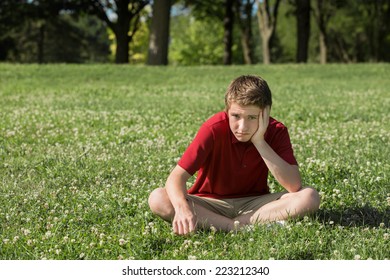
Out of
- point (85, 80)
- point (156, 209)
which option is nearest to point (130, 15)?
point (85, 80)

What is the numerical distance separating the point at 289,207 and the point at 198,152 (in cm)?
101

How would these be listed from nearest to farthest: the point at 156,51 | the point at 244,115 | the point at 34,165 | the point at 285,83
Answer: the point at 244,115, the point at 34,165, the point at 285,83, the point at 156,51

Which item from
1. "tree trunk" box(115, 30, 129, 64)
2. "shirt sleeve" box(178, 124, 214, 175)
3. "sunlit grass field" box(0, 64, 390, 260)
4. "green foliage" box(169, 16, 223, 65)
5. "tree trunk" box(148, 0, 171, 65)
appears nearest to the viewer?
"sunlit grass field" box(0, 64, 390, 260)

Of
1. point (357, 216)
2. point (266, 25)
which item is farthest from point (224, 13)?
point (357, 216)

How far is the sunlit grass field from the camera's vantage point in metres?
4.98

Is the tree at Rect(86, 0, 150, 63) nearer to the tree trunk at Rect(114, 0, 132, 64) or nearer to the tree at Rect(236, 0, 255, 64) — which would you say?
the tree trunk at Rect(114, 0, 132, 64)

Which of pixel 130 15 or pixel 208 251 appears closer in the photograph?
pixel 208 251

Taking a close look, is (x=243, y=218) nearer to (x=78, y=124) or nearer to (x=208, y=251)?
(x=208, y=251)

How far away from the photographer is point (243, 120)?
5.21 metres

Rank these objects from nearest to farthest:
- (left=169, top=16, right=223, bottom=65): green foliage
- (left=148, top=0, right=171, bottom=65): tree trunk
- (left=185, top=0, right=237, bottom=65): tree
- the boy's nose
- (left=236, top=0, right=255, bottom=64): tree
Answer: the boy's nose < (left=148, top=0, right=171, bottom=65): tree trunk < (left=185, top=0, right=237, bottom=65): tree < (left=236, top=0, right=255, bottom=64): tree < (left=169, top=16, right=223, bottom=65): green foliage

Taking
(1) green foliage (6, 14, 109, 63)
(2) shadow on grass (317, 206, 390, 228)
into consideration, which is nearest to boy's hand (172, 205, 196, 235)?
(2) shadow on grass (317, 206, 390, 228)

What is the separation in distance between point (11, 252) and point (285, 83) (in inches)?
851
